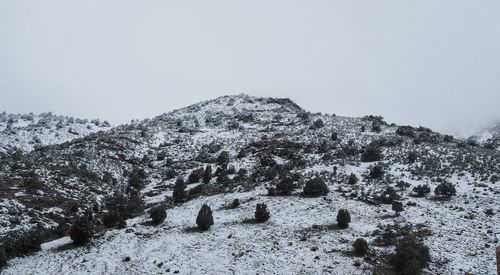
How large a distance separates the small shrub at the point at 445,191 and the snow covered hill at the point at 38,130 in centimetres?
6787

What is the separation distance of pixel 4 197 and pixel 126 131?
143ft

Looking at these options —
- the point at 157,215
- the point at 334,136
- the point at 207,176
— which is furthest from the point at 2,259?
the point at 334,136

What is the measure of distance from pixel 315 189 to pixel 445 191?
11.9m

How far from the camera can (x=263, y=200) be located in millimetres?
39188

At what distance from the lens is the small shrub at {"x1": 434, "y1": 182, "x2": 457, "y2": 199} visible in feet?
121

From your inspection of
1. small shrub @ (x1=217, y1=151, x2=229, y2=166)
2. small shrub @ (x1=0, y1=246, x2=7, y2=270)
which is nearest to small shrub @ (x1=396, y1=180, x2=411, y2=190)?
small shrub @ (x1=217, y1=151, x2=229, y2=166)

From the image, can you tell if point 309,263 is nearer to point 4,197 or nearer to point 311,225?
point 311,225

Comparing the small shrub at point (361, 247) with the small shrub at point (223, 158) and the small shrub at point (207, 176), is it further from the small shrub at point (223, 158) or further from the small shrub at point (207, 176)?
the small shrub at point (223, 158)

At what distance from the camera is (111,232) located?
32.6 m

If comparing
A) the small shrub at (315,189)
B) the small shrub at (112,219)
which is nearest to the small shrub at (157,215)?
the small shrub at (112,219)

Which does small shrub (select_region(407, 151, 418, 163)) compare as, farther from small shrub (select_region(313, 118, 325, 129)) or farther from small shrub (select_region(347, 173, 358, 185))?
small shrub (select_region(313, 118, 325, 129))

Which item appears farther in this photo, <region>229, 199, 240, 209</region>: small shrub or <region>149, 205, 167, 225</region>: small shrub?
<region>229, 199, 240, 209</region>: small shrub

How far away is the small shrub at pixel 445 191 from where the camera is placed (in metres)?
36.9

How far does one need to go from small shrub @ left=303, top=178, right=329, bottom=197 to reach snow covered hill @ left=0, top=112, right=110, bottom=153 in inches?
2222
